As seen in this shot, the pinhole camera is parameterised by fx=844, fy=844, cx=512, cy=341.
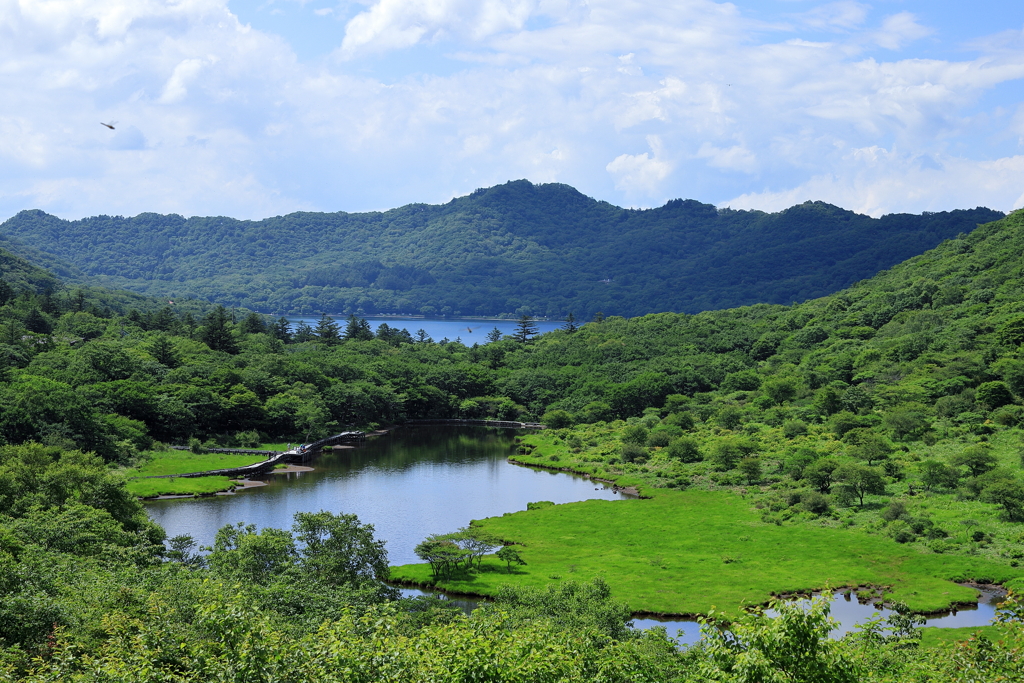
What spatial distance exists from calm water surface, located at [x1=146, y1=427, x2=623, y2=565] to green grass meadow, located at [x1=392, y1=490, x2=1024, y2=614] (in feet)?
19.6

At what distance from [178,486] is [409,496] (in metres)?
19.7

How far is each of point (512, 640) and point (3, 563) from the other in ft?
62.8

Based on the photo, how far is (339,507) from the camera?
68.5 meters

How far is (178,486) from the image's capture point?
7212 centimetres

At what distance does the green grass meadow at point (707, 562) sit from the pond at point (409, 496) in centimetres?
230

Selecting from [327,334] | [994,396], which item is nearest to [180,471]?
[994,396]

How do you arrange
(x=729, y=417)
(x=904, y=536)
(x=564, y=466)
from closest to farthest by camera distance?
1. (x=904, y=536)
2. (x=564, y=466)
3. (x=729, y=417)

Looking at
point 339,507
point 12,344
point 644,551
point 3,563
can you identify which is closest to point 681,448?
point 644,551

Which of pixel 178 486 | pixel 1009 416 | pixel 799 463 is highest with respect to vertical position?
pixel 1009 416

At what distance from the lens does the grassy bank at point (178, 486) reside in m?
69.7

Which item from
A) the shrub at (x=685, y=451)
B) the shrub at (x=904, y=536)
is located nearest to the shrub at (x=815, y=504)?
the shrub at (x=904, y=536)

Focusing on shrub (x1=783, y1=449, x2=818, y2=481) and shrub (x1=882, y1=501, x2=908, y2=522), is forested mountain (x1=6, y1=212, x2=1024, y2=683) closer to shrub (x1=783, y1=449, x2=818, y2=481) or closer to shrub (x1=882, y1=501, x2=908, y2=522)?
shrub (x1=783, y1=449, x2=818, y2=481)

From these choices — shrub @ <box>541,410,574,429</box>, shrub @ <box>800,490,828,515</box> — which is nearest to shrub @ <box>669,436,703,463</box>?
shrub @ <box>800,490,828,515</box>

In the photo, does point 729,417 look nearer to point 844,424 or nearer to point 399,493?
point 844,424
